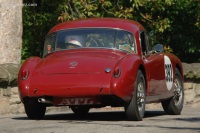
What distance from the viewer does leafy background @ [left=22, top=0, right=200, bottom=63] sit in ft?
85.3

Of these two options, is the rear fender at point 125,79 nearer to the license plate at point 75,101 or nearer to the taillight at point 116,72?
the taillight at point 116,72

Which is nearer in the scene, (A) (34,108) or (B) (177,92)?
(A) (34,108)

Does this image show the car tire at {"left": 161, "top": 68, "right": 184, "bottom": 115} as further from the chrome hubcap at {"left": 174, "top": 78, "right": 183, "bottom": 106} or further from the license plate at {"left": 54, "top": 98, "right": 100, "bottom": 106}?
the license plate at {"left": 54, "top": 98, "right": 100, "bottom": 106}

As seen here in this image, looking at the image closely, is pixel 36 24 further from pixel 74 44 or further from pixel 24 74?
pixel 24 74

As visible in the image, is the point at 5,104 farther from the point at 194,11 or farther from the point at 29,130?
the point at 194,11

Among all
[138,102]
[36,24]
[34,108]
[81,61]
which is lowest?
[36,24]

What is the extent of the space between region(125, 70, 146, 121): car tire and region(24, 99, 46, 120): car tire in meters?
1.40

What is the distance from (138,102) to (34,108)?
1.58 meters

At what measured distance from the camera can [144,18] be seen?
2667 centimetres

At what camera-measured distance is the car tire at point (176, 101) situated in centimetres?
1573

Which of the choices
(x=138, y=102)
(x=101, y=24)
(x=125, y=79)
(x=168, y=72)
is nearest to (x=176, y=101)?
(x=168, y=72)

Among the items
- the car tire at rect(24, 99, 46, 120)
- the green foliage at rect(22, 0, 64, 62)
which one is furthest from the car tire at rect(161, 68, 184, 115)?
the green foliage at rect(22, 0, 64, 62)

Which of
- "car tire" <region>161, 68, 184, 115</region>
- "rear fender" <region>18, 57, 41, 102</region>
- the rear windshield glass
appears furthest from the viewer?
"car tire" <region>161, 68, 184, 115</region>

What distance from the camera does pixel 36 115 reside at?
44.7 ft
